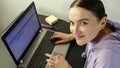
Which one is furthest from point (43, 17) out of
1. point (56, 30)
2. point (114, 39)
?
point (114, 39)

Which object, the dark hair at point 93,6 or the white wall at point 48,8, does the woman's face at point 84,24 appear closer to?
the dark hair at point 93,6

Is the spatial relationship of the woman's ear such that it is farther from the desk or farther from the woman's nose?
the desk

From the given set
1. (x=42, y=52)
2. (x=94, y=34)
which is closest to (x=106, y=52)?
(x=94, y=34)

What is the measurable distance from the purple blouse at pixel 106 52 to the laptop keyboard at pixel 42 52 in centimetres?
26

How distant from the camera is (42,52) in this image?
1.30 metres

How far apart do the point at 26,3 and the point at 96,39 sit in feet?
2.73

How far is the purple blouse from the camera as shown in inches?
38.8

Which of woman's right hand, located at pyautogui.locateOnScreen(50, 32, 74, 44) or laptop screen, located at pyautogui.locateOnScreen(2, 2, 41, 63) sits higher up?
laptop screen, located at pyautogui.locateOnScreen(2, 2, 41, 63)

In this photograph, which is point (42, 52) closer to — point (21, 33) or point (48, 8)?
point (21, 33)

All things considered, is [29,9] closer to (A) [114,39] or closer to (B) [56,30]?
(B) [56,30]

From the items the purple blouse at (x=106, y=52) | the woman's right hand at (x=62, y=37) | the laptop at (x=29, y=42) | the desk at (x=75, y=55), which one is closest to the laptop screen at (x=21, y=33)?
the laptop at (x=29, y=42)

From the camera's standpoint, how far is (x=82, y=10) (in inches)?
41.1

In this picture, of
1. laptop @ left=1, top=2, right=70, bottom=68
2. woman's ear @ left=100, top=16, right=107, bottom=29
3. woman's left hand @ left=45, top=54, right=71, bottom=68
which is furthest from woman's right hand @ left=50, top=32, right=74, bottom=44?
woman's ear @ left=100, top=16, right=107, bottom=29

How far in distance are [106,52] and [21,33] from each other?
498mm
